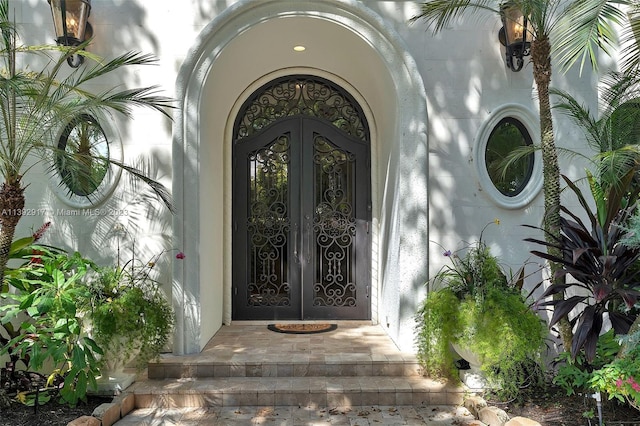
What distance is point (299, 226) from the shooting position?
613 centimetres

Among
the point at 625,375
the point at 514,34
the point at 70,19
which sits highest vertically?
the point at 70,19

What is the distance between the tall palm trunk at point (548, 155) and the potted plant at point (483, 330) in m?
0.34

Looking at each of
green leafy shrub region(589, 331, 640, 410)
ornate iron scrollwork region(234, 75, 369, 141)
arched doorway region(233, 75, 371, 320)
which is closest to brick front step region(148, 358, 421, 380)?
arched doorway region(233, 75, 371, 320)

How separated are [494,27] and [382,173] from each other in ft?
6.58

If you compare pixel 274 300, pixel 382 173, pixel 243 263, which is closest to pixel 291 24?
pixel 382 173

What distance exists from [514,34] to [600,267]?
8.05 feet

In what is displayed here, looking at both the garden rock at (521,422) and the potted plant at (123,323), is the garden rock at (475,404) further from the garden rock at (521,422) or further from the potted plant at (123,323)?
the potted plant at (123,323)

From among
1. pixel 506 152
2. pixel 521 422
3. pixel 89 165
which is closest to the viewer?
pixel 521 422

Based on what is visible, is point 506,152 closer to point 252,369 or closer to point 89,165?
point 252,369

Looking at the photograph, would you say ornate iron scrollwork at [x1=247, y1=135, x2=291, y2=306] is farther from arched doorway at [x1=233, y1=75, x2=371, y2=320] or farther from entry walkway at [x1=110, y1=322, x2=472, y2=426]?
entry walkway at [x1=110, y1=322, x2=472, y2=426]

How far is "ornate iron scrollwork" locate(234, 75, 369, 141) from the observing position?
6.20m

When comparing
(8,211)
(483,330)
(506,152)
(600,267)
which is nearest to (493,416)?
(483,330)

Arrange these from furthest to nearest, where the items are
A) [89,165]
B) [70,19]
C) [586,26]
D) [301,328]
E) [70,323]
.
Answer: [301,328], [89,165], [70,19], [70,323], [586,26]

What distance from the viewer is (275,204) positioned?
243 inches
